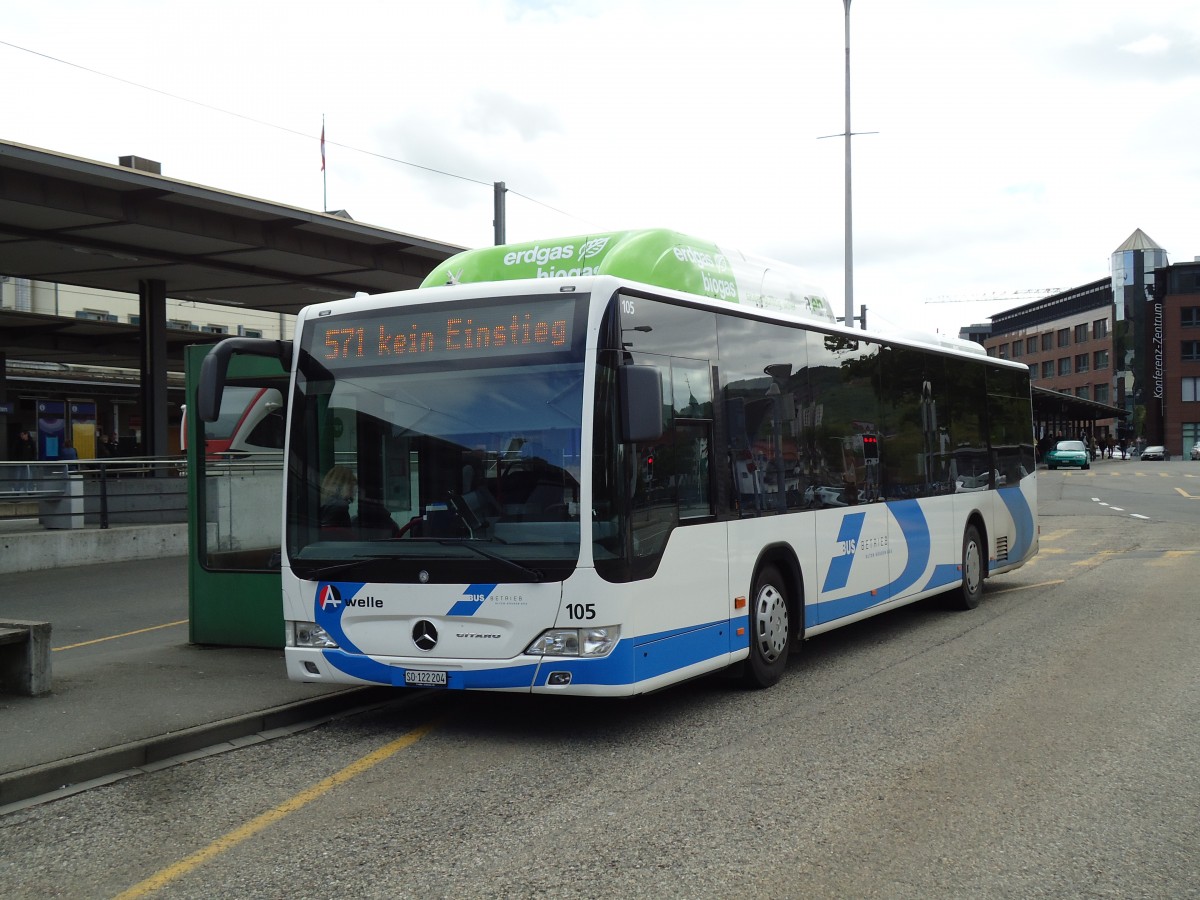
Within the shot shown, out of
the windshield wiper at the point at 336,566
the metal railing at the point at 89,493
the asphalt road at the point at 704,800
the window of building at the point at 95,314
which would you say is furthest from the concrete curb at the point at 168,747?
the window of building at the point at 95,314

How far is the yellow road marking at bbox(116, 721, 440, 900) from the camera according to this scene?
16.2 ft

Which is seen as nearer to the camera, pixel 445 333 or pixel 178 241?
pixel 445 333

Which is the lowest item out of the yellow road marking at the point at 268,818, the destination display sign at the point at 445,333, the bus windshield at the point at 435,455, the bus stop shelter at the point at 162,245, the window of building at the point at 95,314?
the yellow road marking at the point at 268,818

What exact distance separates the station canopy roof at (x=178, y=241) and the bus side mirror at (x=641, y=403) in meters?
13.2

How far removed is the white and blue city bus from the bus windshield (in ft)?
0.04

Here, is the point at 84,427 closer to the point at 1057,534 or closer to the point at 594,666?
the point at 1057,534

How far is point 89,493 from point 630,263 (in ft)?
44.9

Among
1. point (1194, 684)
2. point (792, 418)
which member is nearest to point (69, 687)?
point (792, 418)

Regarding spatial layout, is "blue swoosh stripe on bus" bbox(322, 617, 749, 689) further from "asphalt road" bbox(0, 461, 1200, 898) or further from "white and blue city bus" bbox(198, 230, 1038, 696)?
"asphalt road" bbox(0, 461, 1200, 898)

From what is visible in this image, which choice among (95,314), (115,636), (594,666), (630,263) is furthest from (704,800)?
(95,314)

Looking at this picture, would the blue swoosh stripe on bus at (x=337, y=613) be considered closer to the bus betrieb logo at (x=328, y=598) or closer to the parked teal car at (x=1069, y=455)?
the bus betrieb logo at (x=328, y=598)

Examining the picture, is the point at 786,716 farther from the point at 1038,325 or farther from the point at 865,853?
the point at 1038,325

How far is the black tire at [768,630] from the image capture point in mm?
8609

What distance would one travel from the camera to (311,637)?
7.78m
